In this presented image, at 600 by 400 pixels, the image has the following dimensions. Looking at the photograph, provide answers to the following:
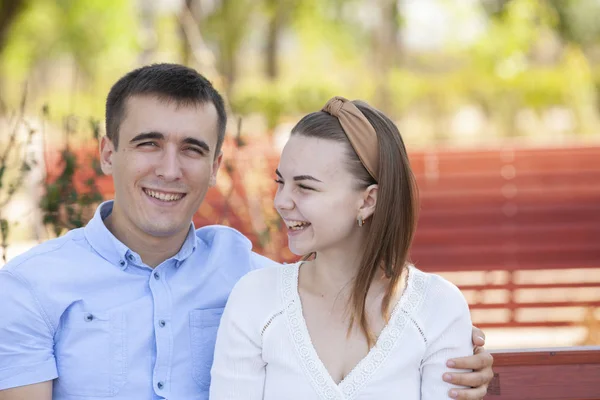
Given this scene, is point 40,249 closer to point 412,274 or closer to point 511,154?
point 412,274

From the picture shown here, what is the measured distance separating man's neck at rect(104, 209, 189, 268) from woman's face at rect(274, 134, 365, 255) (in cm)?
42

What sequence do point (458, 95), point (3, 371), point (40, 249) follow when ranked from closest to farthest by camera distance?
point (3, 371) → point (40, 249) → point (458, 95)

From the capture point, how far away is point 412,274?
2361mm

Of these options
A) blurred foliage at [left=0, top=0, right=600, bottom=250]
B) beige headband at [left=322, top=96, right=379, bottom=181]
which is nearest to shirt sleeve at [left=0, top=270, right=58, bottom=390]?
beige headband at [left=322, top=96, right=379, bottom=181]

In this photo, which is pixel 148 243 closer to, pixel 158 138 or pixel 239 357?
pixel 158 138

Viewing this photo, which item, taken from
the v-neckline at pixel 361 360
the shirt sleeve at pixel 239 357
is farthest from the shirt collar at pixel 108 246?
the v-neckline at pixel 361 360

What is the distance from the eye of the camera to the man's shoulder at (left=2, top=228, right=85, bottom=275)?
7.45 feet

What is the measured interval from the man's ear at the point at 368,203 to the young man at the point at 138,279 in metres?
0.42

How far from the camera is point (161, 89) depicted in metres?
2.48

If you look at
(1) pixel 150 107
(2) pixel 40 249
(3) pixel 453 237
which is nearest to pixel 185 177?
(1) pixel 150 107

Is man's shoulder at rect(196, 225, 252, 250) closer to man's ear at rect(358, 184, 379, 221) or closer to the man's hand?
man's ear at rect(358, 184, 379, 221)

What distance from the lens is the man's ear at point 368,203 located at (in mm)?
2256

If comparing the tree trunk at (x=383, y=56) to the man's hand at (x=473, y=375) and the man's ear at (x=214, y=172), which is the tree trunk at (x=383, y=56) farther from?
the man's hand at (x=473, y=375)

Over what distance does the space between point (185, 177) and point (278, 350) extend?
1.86 feet
